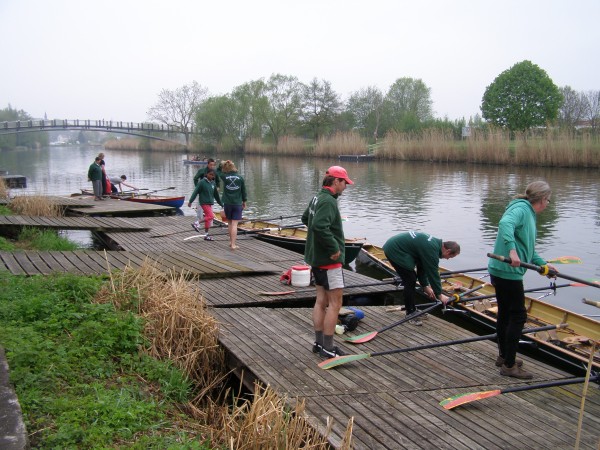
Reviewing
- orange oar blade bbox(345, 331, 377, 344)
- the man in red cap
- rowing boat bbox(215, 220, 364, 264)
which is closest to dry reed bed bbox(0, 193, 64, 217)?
rowing boat bbox(215, 220, 364, 264)

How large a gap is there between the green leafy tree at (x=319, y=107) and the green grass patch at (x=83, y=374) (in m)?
65.0

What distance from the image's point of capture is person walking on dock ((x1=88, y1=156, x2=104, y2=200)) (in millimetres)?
19275

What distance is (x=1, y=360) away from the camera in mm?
4344

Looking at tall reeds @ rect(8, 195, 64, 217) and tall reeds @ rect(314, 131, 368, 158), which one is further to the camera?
tall reeds @ rect(314, 131, 368, 158)

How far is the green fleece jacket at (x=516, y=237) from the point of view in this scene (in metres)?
5.06

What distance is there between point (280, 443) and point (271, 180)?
111 feet

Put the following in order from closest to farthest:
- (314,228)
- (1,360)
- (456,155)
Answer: (1,360), (314,228), (456,155)

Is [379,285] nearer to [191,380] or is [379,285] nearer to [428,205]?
[191,380]

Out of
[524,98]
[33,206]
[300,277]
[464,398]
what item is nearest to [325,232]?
[464,398]

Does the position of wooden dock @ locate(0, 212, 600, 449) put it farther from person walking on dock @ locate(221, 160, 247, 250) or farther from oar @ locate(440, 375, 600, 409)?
person walking on dock @ locate(221, 160, 247, 250)

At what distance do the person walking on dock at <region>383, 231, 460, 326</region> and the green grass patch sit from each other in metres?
3.09

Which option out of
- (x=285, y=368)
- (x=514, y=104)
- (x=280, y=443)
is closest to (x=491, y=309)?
(x=285, y=368)

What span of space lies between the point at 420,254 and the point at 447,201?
20030mm

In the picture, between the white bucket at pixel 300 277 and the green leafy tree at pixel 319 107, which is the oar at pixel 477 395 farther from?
the green leafy tree at pixel 319 107
